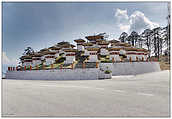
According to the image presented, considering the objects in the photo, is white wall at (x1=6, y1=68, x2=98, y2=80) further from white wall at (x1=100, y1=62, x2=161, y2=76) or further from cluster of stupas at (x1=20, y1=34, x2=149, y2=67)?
cluster of stupas at (x1=20, y1=34, x2=149, y2=67)

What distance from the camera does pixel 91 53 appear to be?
2422 centimetres

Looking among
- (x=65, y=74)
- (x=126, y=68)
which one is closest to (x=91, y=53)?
(x=126, y=68)

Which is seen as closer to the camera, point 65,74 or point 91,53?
point 65,74

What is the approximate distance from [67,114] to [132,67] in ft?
64.9

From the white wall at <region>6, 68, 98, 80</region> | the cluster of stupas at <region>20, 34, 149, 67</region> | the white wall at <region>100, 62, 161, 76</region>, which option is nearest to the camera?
the white wall at <region>6, 68, 98, 80</region>

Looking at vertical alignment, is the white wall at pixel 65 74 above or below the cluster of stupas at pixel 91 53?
below

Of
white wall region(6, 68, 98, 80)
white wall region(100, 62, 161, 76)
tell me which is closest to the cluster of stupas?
white wall region(100, 62, 161, 76)

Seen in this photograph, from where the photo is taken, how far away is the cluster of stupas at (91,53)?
80.8 ft

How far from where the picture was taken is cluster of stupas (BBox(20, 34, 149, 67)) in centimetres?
2462

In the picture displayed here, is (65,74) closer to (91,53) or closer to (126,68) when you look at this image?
(91,53)

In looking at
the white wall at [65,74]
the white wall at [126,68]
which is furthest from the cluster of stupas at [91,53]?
the white wall at [65,74]

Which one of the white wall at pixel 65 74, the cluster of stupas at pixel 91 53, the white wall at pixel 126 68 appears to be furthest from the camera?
the cluster of stupas at pixel 91 53

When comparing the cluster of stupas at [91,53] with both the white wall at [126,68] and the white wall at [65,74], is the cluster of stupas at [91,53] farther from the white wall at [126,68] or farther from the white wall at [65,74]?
the white wall at [65,74]

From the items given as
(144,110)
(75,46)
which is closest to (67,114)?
(144,110)
